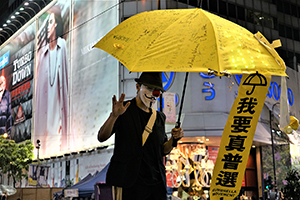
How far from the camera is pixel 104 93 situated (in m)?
30.0

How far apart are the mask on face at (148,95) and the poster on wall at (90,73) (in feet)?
80.9

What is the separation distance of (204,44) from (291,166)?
26.9 metres

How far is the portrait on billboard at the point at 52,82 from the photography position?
36.2 meters

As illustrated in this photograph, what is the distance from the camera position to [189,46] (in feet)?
13.2

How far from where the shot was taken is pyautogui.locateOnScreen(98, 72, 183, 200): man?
3693 mm

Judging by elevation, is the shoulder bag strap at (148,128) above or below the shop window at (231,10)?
below

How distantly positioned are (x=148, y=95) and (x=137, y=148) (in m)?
0.55

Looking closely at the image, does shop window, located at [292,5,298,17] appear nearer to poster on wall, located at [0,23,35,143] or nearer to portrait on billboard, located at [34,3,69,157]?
portrait on billboard, located at [34,3,69,157]

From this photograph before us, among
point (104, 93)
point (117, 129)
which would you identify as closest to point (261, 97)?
point (117, 129)

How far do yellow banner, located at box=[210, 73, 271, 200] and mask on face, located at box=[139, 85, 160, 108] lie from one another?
3.35 feet

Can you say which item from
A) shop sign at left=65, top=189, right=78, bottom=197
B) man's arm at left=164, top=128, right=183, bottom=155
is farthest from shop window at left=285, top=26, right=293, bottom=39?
man's arm at left=164, top=128, right=183, bottom=155

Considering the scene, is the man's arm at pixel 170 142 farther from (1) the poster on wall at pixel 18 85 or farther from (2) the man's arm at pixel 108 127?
(1) the poster on wall at pixel 18 85

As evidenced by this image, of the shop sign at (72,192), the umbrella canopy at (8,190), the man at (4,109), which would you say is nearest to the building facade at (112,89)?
the umbrella canopy at (8,190)

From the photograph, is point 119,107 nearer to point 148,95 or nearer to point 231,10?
point 148,95
